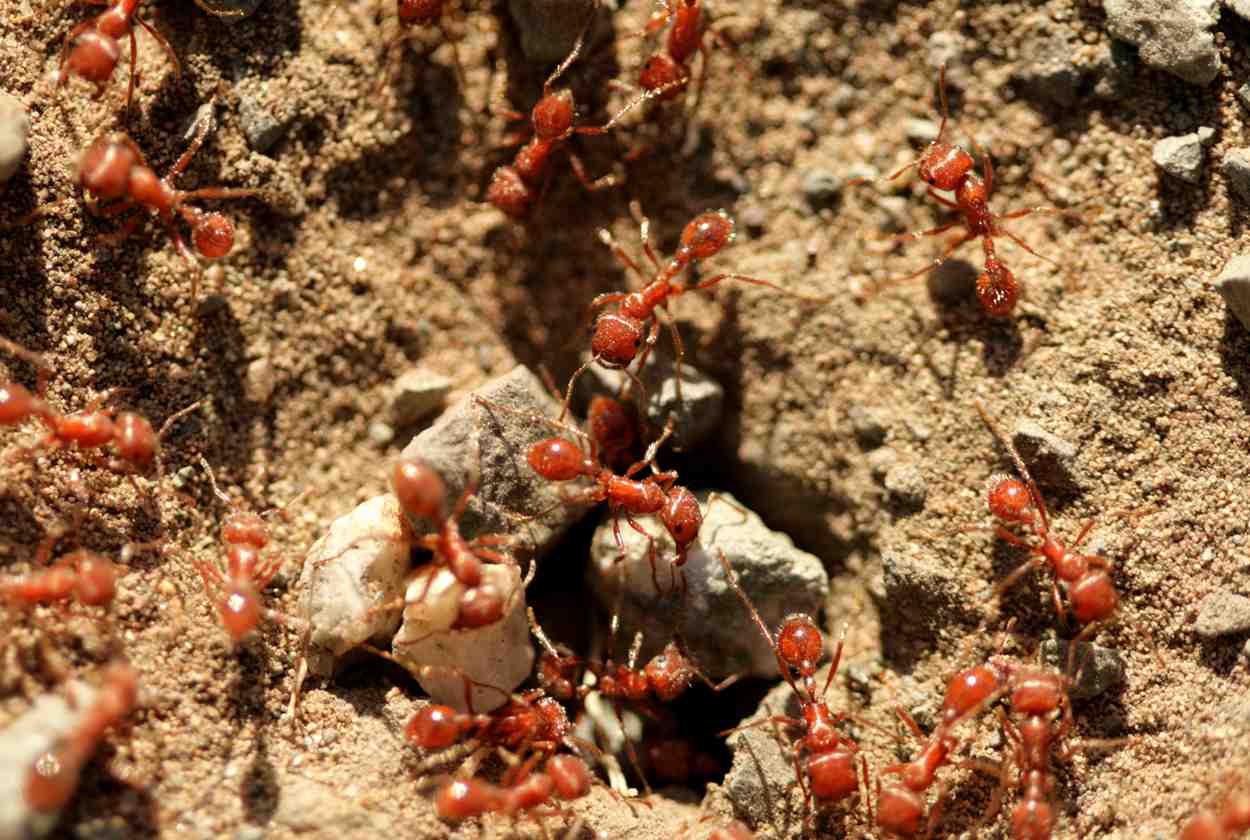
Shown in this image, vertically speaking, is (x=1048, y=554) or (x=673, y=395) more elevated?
(x=673, y=395)

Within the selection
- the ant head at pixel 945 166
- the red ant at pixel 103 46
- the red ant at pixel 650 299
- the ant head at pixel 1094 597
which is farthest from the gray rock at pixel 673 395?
the red ant at pixel 103 46

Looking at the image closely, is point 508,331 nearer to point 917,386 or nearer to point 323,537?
point 323,537

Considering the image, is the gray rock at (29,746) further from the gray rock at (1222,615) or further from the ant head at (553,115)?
the gray rock at (1222,615)

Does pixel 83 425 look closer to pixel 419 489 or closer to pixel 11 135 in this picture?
pixel 11 135

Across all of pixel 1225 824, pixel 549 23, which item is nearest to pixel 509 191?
pixel 549 23

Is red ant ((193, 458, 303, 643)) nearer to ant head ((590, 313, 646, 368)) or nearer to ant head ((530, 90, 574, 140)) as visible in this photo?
ant head ((590, 313, 646, 368))

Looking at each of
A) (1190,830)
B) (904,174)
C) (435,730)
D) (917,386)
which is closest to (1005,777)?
(1190,830)

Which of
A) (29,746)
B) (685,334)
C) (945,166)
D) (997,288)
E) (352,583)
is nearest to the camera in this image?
(29,746)
